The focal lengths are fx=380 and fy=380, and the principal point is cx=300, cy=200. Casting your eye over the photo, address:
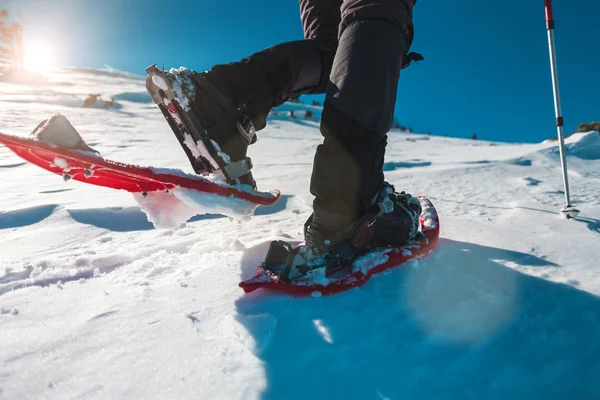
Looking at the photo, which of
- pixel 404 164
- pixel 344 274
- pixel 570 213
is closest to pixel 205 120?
pixel 344 274

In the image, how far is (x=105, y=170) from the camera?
3.85 feet

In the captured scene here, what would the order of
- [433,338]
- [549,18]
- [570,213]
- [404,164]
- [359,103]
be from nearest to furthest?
[433,338]
[359,103]
[570,213]
[549,18]
[404,164]

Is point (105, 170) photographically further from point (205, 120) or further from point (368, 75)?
point (368, 75)

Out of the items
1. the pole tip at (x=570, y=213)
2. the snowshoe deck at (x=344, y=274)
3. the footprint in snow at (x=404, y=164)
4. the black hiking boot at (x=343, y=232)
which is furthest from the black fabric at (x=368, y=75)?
the footprint in snow at (x=404, y=164)

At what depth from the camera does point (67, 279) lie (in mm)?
1131

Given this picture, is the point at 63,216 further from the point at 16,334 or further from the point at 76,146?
the point at 16,334

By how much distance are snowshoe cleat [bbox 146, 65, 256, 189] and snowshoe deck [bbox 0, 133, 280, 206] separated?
81 mm

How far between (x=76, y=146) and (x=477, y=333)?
1.18 m

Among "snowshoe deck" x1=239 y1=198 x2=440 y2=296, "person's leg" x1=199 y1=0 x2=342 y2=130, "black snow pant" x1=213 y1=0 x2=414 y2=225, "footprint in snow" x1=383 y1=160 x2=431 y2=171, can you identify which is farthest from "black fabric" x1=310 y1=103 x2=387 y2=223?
"footprint in snow" x1=383 y1=160 x2=431 y2=171

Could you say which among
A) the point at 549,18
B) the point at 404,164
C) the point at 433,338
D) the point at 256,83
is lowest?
the point at 433,338

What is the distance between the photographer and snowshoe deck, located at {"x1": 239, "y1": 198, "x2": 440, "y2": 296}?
1.01 m

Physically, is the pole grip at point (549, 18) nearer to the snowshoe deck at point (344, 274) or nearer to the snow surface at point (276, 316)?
the snow surface at point (276, 316)

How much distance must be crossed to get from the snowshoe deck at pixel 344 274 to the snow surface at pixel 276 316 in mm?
29

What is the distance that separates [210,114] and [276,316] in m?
0.65
